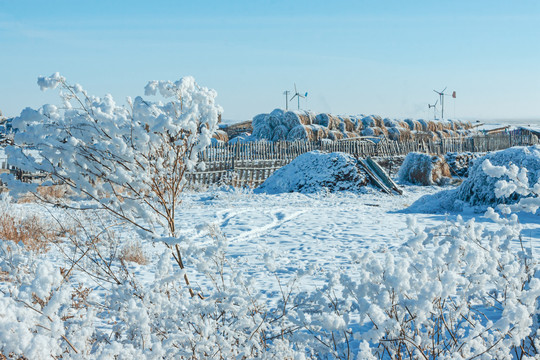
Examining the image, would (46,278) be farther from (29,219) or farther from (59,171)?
(29,219)

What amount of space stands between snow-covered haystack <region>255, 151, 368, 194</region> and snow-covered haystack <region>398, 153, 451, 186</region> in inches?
106

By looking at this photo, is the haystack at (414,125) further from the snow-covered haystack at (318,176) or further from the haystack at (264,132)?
the snow-covered haystack at (318,176)

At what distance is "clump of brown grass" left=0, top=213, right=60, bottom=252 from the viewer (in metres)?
5.48

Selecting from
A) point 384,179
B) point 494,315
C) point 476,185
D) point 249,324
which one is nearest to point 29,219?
point 249,324

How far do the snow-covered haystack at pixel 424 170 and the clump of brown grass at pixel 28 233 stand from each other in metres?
10.7

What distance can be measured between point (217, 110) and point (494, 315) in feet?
8.13

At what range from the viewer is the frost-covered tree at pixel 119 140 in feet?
9.11

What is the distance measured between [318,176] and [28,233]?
7.57 meters

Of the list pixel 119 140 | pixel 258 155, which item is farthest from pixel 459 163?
pixel 119 140

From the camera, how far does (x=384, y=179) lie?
12195mm

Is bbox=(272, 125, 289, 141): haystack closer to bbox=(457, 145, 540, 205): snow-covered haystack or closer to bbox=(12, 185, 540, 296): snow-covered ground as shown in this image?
bbox=(12, 185, 540, 296): snow-covered ground

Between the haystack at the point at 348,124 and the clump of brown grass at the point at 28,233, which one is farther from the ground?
the haystack at the point at 348,124

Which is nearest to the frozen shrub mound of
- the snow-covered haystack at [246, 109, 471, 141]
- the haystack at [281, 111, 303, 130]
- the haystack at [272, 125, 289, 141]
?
the snow-covered haystack at [246, 109, 471, 141]

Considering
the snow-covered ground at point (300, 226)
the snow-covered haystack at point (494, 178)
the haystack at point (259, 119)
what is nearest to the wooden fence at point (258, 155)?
the snow-covered ground at point (300, 226)
